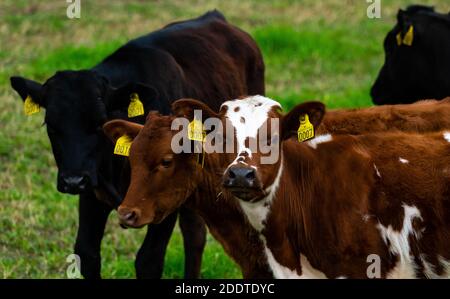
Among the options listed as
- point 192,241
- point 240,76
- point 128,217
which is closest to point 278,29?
point 240,76

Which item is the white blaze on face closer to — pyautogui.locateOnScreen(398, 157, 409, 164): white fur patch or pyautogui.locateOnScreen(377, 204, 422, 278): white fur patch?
pyautogui.locateOnScreen(398, 157, 409, 164): white fur patch

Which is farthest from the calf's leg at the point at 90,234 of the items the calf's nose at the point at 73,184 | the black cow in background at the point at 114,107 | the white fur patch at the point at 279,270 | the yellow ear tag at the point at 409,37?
the yellow ear tag at the point at 409,37

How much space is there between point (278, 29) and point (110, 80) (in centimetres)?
858

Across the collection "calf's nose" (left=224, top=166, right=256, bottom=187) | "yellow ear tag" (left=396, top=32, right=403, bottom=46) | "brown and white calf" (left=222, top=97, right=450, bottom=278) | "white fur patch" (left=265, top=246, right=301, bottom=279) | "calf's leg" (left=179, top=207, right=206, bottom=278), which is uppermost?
"yellow ear tag" (left=396, top=32, right=403, bottom=46)

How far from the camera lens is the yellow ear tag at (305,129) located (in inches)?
259

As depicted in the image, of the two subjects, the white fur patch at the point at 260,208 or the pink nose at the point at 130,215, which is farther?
the white fur patch at the point at 260,208

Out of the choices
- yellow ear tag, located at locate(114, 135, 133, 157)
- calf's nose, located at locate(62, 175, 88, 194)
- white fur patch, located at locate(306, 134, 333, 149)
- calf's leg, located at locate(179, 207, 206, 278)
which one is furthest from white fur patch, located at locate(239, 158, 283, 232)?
calf's leg, located at locate(179, 207, 206, 278)

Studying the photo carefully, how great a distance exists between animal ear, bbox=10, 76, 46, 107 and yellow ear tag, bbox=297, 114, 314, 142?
2.27 meters

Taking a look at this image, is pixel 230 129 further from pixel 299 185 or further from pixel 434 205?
pixel 434 205

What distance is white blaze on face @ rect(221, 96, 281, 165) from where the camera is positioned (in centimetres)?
644

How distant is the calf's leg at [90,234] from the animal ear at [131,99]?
27.3 inches

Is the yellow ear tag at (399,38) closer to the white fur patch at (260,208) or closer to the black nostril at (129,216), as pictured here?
the white fur patch at (260,208)

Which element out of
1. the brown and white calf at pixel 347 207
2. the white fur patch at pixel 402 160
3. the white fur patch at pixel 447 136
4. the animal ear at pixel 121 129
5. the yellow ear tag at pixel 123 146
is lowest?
the brown and white calf at pixel 347 207

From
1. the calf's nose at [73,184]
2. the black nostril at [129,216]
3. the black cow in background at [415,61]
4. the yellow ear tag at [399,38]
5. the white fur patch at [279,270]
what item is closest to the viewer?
the black nostril at [129,216]
